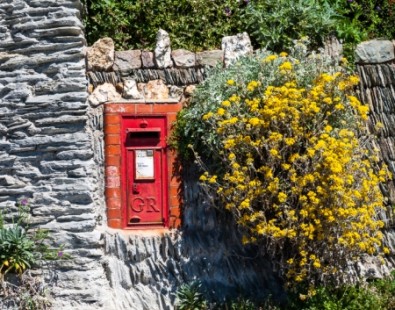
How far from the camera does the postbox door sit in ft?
25.0

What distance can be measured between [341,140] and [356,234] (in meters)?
0.92

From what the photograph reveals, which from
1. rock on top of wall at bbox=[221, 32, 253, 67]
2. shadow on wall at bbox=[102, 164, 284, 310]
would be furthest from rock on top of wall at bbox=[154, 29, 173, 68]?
shadow on wall at bbox=[102, 164, 284, 310]

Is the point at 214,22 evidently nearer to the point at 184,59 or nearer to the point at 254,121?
the point at 184,59

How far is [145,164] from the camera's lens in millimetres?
7645

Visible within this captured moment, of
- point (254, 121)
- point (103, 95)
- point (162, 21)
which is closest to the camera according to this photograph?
point (254, 121)

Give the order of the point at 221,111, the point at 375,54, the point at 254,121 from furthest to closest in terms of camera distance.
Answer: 1. the point at 375,54
2. the point at 221,111
3. the point at 254,121

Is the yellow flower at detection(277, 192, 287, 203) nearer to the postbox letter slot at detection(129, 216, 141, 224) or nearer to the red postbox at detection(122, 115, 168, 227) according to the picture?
the red postbox at detection(122, 115, 168, 227)

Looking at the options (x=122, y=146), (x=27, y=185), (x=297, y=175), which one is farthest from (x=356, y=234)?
(x=27, y=185)

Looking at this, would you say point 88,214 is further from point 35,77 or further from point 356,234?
point 356,234

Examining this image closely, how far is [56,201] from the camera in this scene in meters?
7.51

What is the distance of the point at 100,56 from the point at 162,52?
636 mm

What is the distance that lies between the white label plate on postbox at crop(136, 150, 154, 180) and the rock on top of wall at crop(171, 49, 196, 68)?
970mm

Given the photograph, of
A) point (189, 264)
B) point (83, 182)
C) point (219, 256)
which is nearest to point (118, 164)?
point (83, 182)

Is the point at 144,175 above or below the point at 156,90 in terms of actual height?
below
